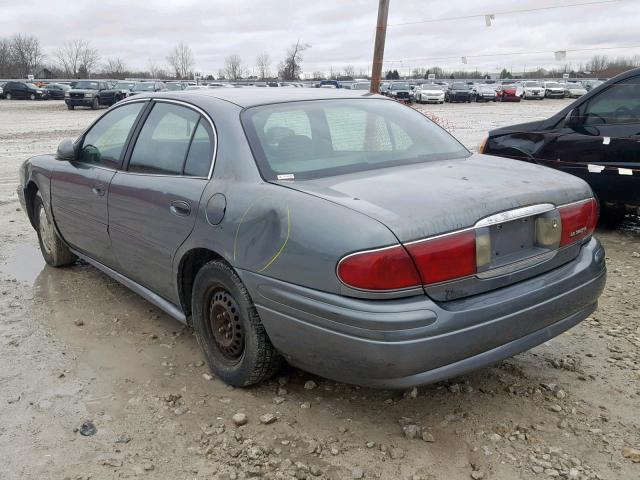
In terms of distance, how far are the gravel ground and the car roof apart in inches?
60.8

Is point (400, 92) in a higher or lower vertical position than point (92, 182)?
higher

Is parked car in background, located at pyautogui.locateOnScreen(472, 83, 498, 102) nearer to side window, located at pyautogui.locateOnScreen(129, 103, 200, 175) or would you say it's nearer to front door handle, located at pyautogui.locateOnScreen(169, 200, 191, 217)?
side window, located at pyautogui.locateOnScreen(129, 103, 200, 175)

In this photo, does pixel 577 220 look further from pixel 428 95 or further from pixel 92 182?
pixel 428 95

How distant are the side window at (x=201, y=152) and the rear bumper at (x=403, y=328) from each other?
0.75 m

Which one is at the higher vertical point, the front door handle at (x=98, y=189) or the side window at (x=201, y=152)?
the side window at (x=201, y=152)

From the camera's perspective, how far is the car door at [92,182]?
412 cm

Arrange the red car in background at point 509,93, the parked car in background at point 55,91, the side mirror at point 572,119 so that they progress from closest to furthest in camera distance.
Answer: the side mirror at point 572,119 → the red car in background at point 509,93 → the parked car in background at point 55,91

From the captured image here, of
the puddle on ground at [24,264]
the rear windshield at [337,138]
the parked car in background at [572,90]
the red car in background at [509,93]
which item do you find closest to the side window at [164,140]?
the rear windshield at [337,138]

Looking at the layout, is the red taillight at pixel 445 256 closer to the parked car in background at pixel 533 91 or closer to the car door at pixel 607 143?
the car door at pixel 607 143

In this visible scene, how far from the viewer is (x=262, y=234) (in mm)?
2756

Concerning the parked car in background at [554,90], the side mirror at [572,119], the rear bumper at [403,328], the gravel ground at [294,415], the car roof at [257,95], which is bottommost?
the gravel ground at [294,415]

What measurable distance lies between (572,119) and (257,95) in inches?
156

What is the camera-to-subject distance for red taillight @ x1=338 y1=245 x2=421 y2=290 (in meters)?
2.38

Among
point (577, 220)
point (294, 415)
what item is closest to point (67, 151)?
point (294, 415)
